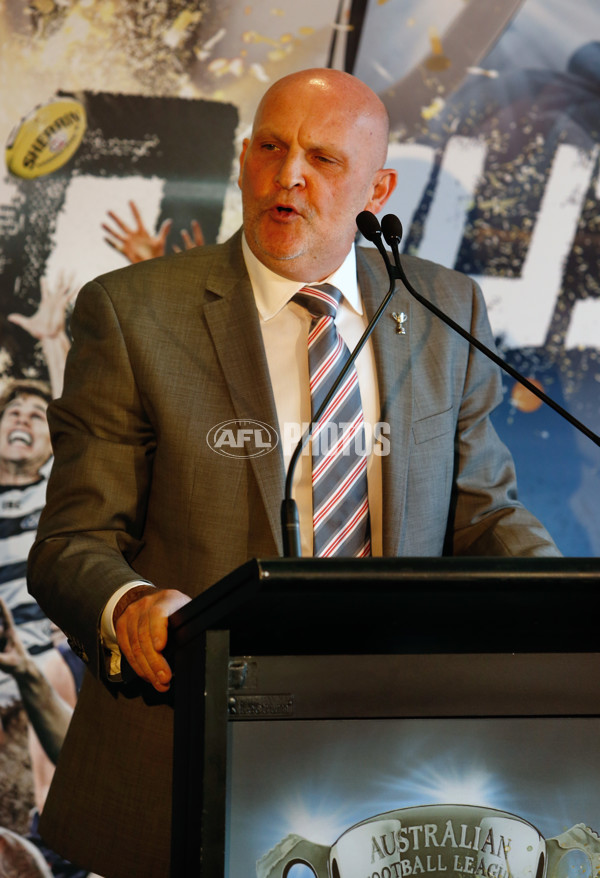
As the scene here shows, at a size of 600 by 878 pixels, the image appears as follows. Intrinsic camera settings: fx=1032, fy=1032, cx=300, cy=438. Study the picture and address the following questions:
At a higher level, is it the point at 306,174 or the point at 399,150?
the point at 399,150

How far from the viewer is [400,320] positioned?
181cm

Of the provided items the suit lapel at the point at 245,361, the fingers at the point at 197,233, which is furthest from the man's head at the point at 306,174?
the fingers at the point at 197,233

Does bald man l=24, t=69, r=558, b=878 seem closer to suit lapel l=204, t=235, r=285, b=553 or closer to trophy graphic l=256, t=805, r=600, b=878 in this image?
suit lapel l=204, t=235, r=285, b=553

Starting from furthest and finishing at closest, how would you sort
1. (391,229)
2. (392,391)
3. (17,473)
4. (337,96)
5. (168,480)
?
(17,473)
(337,96)
(392,391)
(168,480)
(391,229)

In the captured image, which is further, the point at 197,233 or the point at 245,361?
the point at 197,233

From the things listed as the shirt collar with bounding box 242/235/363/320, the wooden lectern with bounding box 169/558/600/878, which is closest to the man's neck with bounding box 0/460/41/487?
the shirt collar with bounding box 242/235/363/320

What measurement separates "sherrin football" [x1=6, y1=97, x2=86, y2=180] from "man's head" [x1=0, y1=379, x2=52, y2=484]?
0.53 m

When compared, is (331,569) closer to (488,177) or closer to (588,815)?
(588,815)

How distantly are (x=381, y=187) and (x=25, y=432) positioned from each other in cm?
108

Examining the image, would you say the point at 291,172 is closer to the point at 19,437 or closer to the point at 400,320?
the point at 400,320

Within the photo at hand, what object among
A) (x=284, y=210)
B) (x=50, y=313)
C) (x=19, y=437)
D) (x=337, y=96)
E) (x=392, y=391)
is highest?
(x=337, y=96)

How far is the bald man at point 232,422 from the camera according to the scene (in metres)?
1.50

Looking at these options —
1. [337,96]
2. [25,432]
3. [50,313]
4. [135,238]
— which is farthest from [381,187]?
[25,432]

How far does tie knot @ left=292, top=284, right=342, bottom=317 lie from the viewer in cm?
177
